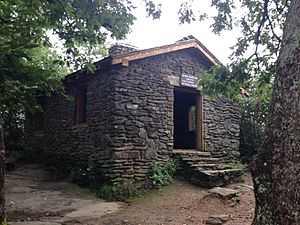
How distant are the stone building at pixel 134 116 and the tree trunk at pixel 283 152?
17.4 ft

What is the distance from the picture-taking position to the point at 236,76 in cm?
589

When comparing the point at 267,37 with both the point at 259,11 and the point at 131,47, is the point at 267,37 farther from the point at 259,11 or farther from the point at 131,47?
the point at 131,47

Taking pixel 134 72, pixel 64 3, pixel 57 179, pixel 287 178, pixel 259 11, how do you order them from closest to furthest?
pixel 287 178 < pixel 64 3 < pixel 259 11 < pixel 134 72 < pixel 57 179

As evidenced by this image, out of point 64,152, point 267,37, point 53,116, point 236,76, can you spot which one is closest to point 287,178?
point 236,76

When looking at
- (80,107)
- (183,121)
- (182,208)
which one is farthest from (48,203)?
(183,121)

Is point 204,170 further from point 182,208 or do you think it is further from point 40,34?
point 40,34

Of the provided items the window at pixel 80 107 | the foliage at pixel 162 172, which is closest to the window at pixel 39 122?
the window at pixel 80 107

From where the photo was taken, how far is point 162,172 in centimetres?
812

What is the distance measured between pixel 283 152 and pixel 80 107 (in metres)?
8.07

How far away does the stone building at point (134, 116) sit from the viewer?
25.4ft

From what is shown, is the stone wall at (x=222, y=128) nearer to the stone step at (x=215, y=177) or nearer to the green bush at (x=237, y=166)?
the green bush at (x=237, y=166)

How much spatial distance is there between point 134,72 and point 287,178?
6.29m

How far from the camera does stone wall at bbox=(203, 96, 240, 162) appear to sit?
9.70m

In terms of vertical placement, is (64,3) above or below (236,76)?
above
